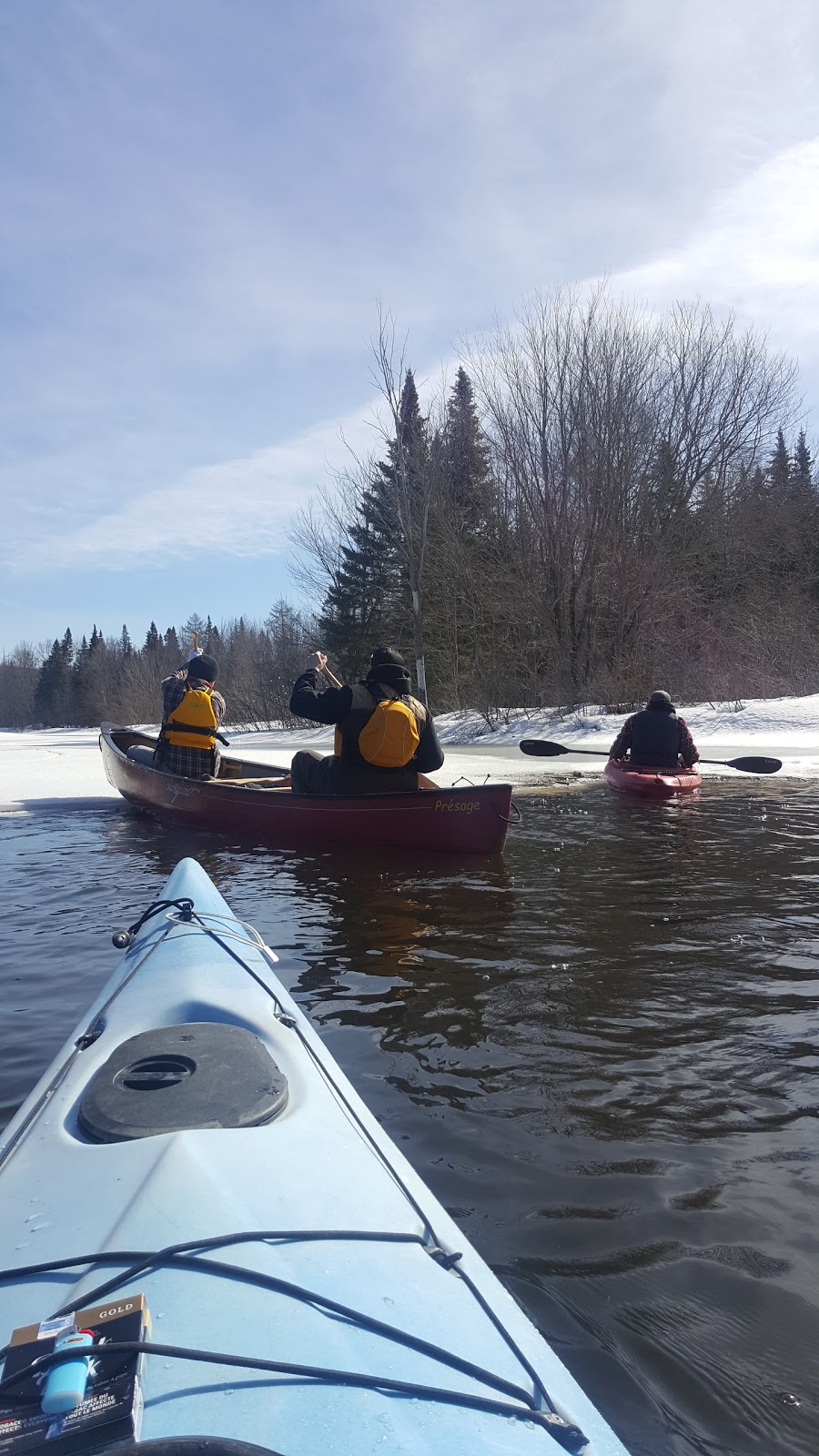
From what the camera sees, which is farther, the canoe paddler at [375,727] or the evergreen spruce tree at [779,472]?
the evergreen spruce tree at [779,472]

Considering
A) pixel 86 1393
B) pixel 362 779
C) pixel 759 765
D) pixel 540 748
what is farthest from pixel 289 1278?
pixel 759 765

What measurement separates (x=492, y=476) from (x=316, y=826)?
21445 mm

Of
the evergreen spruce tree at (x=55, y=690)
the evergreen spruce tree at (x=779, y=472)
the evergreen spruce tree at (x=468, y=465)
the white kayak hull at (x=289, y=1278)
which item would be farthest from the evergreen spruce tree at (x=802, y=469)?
the evergreen spruce tree at (x=55, y=690)

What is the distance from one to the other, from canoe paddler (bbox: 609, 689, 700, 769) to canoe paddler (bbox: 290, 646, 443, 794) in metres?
4.07

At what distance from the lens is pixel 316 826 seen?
7.78 m

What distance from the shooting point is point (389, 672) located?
7.31 meters

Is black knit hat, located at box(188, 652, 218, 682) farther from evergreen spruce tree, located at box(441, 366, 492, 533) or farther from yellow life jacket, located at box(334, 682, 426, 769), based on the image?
evergreen spruce tree, located at box(441, 366, 492, 533)

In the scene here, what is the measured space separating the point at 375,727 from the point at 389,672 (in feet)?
1.60

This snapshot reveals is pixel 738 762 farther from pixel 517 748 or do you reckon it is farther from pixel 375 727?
pixel 517 748

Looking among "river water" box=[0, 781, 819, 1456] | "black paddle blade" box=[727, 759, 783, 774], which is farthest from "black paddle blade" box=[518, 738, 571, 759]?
"river water" box=[0, 781, 819, 1456]

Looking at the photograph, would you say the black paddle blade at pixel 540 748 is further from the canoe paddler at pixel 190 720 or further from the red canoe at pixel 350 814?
the canoe paddler at pixel 190 720

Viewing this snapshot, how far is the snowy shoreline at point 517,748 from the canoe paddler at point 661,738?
6.51ft

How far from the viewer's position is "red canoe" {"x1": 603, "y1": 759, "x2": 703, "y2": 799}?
10.2 m

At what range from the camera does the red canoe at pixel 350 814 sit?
726 centimetres
